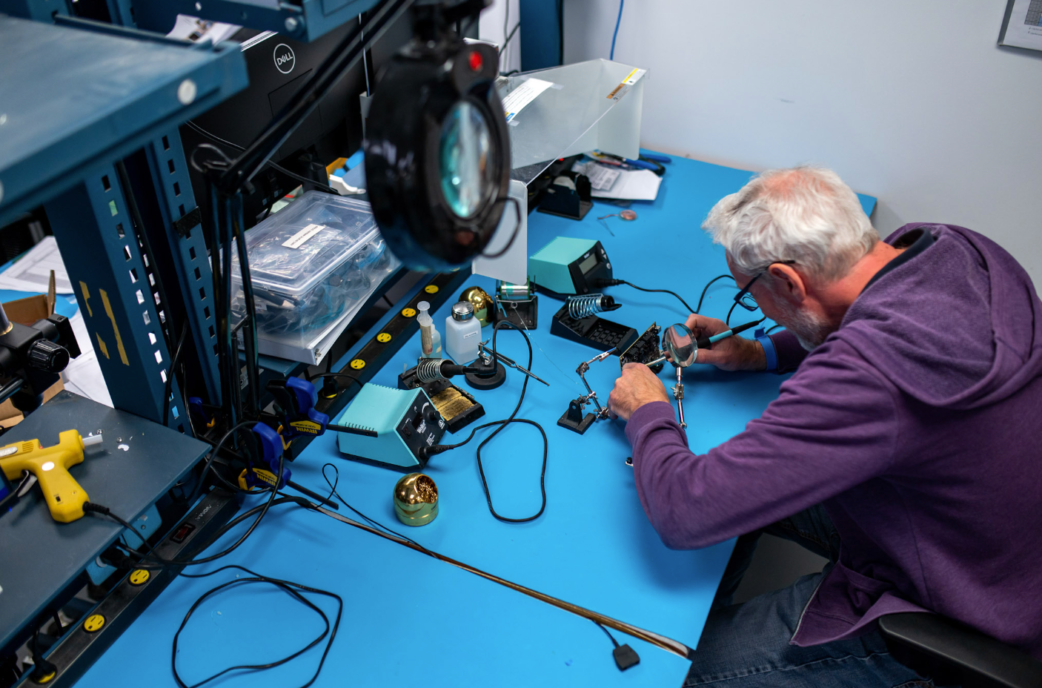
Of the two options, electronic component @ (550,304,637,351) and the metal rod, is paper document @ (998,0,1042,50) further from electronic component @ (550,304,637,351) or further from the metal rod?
the metal rod

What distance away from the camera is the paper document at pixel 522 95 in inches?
65.9

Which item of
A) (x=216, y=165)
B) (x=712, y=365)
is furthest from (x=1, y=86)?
(x=712, y=365)

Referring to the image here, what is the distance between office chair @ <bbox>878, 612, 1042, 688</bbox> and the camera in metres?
0.92

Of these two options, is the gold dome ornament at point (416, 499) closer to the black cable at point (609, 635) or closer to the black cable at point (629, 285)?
the black cable at point (609, 635)

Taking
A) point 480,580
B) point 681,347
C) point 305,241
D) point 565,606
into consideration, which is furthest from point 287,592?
point 681,347

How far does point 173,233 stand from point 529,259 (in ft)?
2.73

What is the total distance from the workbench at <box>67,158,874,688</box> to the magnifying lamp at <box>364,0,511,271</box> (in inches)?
22.6

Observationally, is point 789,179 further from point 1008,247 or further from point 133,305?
point 1008,247

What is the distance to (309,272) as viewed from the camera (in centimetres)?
122

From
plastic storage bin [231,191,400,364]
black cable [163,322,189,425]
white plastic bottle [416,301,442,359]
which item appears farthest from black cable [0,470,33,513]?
white plastic bottle [416,301,442,359]

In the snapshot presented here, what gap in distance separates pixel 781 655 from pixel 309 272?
3.43 feet

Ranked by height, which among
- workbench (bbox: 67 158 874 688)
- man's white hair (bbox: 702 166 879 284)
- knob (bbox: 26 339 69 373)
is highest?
man's white hair (bbox: 702 166 879 284)

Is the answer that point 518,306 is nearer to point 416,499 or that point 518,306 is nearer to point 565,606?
point 416,499

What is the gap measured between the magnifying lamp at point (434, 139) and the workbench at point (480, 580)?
0.57 m
